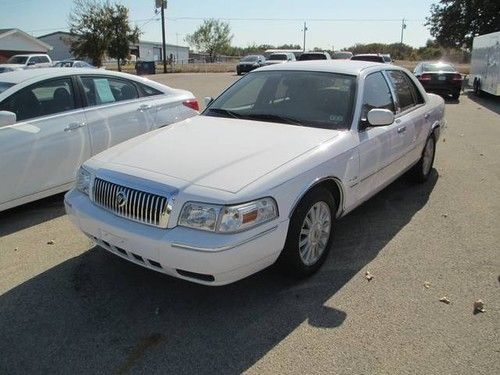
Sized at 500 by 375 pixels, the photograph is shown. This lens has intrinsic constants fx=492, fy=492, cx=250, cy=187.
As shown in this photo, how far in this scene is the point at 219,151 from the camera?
369 cm

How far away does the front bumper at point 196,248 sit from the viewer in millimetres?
3012

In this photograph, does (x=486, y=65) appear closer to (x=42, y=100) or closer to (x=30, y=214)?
(x=42, y=100)

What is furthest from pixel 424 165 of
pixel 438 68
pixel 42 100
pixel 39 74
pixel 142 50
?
pixel 142 50

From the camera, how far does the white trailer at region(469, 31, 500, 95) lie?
17.1 m

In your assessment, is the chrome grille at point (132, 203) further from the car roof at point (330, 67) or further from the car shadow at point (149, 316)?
the car roof at point (330, 67)

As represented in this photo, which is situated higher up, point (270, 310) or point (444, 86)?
point (444, 86)

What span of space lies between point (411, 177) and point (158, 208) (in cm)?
417

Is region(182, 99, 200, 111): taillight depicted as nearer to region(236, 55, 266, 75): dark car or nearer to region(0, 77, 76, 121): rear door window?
region(0, 77, 76, 121): rear door window

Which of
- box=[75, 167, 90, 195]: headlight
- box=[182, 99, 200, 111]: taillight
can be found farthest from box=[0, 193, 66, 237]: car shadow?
box=[182, 99, 200, 111]: taillight

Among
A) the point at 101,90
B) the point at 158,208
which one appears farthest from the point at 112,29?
the point at 158,208

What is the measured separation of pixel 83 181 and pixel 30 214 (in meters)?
1.98

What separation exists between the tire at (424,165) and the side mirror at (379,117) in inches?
84.5

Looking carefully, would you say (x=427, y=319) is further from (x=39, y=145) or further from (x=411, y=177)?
(x=39, y=145)

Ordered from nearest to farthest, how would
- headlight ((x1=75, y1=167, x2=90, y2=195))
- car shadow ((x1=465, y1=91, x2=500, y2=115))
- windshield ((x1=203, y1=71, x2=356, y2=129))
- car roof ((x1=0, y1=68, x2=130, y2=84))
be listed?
headlight ((x1=75, y1=167, x2=90, y2=195)) < windshield ((x1=203, y1=71, x2=356, y2=129)) < car roof ((x1=0, y1=68, x2=130, y2=84)) < car shadow ((x1=465, y1=91, x2=500, y2=115))
